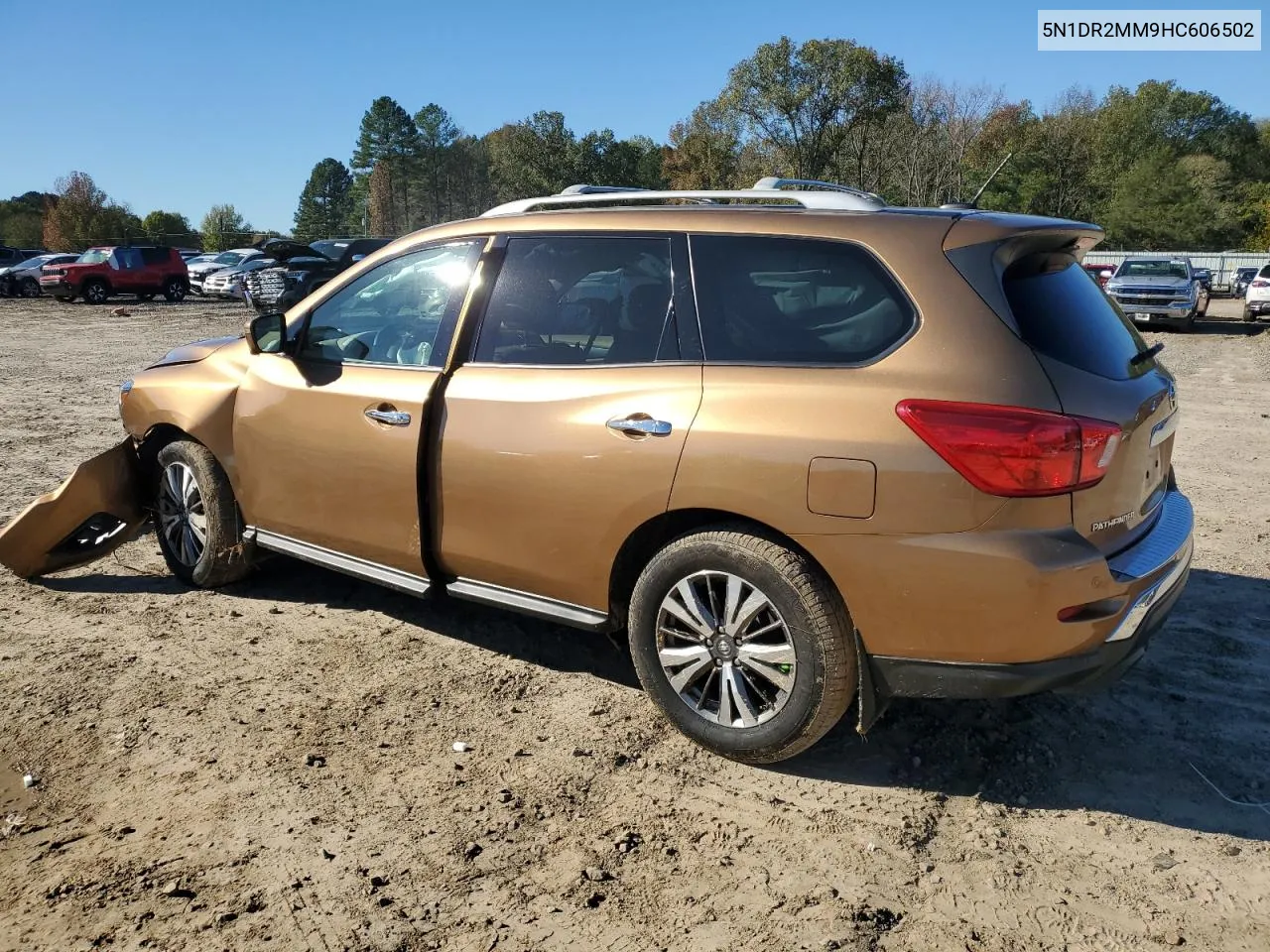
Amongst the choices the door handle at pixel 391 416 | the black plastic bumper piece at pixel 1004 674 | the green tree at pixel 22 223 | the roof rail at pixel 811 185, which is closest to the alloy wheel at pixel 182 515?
the door handle at pixel 391 416

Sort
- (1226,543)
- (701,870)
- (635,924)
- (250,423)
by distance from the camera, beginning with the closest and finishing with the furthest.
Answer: (635,924)
(701,870)
(250,423)
(1226,543)

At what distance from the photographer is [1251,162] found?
203ft

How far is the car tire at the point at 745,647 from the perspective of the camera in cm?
314

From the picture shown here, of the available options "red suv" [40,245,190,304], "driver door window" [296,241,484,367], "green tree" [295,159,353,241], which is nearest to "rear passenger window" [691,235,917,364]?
"driver door window" [296,241,484,367]

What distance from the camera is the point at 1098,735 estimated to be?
11.8 feet

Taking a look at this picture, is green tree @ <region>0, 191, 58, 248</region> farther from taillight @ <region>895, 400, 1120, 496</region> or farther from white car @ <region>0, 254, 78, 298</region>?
taillight @ <region>895, 400, 1120, 496</region>

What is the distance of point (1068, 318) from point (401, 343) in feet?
8.66

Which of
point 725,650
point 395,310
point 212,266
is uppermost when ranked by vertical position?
point 212,266

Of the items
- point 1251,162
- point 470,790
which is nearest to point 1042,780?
point 470,790

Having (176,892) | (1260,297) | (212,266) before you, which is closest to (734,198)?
(176,892)

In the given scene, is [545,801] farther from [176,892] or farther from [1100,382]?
[1100,382]

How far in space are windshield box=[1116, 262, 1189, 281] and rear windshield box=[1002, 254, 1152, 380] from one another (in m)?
22.2

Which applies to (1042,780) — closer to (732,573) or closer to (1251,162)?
(732,573)

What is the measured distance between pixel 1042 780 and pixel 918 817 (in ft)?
1.70
